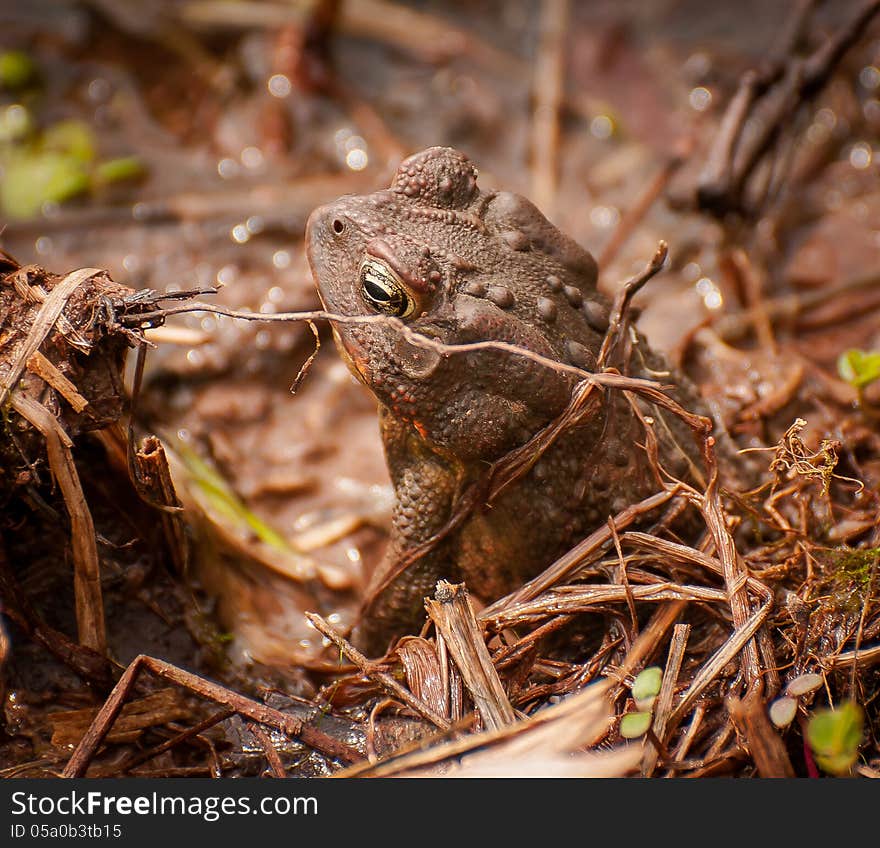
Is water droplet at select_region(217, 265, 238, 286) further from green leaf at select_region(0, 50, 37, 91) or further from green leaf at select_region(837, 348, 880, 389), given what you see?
green leaf at select_region(837, 348, 880, 389)

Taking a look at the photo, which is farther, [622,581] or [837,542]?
[837,542]

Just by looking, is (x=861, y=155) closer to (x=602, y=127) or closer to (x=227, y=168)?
(x=602, y=127)

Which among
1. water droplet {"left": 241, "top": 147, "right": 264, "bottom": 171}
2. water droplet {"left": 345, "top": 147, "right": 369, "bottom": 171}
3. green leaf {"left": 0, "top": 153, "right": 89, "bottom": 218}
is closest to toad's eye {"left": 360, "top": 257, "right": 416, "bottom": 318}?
water droplet {"left": 345, "top": 147, "right": 369, "bottom": 171}

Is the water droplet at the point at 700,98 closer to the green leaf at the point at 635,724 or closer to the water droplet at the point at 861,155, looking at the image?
the water droplet at the point at 861,155

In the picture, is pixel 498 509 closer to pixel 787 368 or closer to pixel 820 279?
pixel 787 368

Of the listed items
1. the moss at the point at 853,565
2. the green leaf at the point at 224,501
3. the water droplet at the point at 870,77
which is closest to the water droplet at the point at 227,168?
the green leaf at the point at 224,501

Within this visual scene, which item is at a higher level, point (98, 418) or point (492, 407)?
point (98, 418)

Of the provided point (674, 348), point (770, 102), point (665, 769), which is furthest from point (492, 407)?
Result: point (770, 102)
